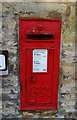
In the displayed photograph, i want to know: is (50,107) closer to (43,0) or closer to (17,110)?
(17,110)

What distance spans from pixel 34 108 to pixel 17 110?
226mm

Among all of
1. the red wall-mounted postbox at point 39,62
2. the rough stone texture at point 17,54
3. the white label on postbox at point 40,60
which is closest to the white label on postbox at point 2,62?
the rough stone texture at point 17,54

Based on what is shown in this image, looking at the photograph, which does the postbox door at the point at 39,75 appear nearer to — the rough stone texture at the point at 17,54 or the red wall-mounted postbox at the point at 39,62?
the red wall-mounted postbox at the point at 39,62

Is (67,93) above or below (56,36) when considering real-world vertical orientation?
below

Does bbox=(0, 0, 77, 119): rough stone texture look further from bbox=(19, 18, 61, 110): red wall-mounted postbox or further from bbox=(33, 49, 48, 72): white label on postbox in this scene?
bbox=(33, 49, 48, 72): white label on postbox

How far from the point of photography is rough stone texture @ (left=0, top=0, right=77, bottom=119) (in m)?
3.82

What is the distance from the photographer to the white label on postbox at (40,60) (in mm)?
3889

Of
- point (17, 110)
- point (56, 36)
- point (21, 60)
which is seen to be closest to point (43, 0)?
point (56, 36)

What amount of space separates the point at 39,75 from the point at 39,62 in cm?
17

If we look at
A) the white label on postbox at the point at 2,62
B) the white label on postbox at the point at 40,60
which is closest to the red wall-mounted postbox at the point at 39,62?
the white label on postbox at the point at 40,60

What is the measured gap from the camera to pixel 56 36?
3.87m

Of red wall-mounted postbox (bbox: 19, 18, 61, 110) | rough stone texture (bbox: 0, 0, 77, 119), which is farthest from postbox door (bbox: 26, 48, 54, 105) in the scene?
rough stone texture (bbox: 0, 0, 77, 119)

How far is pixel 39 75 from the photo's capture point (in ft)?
13.0

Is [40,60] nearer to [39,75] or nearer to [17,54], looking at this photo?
[39,75]
